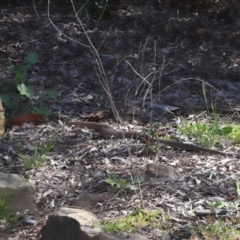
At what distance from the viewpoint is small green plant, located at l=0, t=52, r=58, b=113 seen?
5.79m

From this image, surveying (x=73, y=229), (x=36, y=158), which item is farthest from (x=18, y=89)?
(x=73, y=229)

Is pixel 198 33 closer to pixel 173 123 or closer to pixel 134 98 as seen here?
pixel 134 98

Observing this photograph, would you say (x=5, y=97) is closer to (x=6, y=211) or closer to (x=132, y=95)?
(x=132, y=95)

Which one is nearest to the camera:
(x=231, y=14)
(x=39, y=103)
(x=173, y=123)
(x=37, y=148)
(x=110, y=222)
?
(x=110, y=222)

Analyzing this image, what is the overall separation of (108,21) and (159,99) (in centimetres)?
248

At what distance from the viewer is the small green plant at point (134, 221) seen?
12.3 feet

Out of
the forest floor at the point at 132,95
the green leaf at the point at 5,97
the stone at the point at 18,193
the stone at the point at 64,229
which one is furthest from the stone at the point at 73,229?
the green leaf at the point at 5,97

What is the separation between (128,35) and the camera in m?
8.11

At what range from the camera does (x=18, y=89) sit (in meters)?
5.75

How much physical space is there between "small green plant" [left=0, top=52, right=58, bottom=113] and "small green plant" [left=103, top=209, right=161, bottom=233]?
214 centimetres

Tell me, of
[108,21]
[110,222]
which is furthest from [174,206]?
[108,21]

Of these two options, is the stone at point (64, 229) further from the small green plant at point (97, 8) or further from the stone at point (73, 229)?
the small green plant at point (97, 8)

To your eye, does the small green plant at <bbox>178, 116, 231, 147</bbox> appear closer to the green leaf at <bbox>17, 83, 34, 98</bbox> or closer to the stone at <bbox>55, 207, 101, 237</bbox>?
the green leaf at <bbox>17, 83, 34, 98</bbox>

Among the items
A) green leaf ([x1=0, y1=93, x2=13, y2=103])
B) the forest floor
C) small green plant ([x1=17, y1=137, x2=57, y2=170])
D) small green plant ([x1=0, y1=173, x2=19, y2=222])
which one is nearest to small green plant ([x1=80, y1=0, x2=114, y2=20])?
the forest floor
